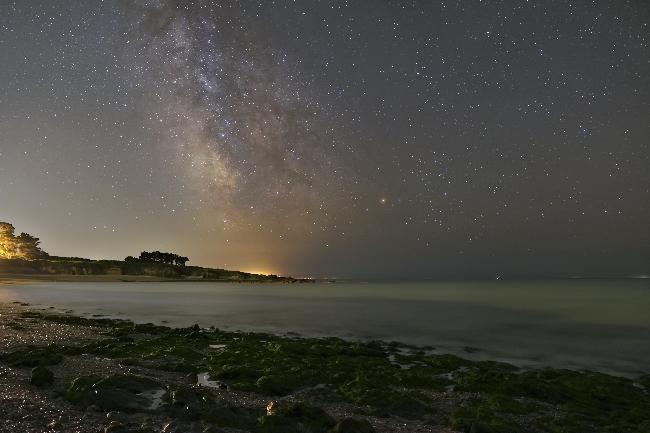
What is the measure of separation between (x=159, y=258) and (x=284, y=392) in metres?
146

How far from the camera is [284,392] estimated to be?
33.2 ft

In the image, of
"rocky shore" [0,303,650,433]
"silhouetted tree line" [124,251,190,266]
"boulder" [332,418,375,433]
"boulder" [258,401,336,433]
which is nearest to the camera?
"boulder" [332,418,375,433]

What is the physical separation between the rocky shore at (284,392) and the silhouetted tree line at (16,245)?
11159 cm

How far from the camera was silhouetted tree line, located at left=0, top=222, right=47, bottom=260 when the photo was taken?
105 m

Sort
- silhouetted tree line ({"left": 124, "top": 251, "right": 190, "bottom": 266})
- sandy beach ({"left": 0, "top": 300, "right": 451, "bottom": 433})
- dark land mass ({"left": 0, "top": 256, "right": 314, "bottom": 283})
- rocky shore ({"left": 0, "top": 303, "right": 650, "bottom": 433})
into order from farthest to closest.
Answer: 1. silhouetted tree line ({"left": 124, "top": 251, "right": 190, "bottom": 266})
2. dark land mass ({"left": 0, "top": 256, "right": 314, "bottom": 283})
3. rocky shore ({"left": 0, "top": 303, "right": 650, "bottom": 433})
4. sandy beach ({"left": 0, "top": 300, "right": 451, "bottom": 433})

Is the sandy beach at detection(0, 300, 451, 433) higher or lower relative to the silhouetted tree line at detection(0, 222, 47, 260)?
lower

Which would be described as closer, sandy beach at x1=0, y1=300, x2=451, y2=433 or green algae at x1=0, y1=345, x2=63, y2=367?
sandy beach at x1=0, y1=300, x2=451, y2=433

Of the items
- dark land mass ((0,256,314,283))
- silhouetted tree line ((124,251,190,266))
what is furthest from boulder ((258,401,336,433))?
silhouetted tree line ((124,251,190,266))

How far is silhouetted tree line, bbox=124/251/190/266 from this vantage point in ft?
463

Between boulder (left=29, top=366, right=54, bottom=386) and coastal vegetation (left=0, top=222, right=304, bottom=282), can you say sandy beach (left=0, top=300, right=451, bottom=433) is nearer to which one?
boulder (left=29, top=366, right=54, bottom=386)

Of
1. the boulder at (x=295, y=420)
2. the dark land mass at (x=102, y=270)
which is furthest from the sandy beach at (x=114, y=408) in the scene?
the dark land mass at (x=102, y=270)

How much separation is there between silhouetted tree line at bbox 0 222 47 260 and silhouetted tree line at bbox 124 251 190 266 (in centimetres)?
Result: 2836

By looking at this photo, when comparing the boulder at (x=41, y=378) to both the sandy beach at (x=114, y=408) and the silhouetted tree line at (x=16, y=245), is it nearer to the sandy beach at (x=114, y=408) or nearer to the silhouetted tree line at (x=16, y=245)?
the sandy beach at (x=114, y=408)

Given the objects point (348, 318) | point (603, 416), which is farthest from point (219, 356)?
point (348, 318)
